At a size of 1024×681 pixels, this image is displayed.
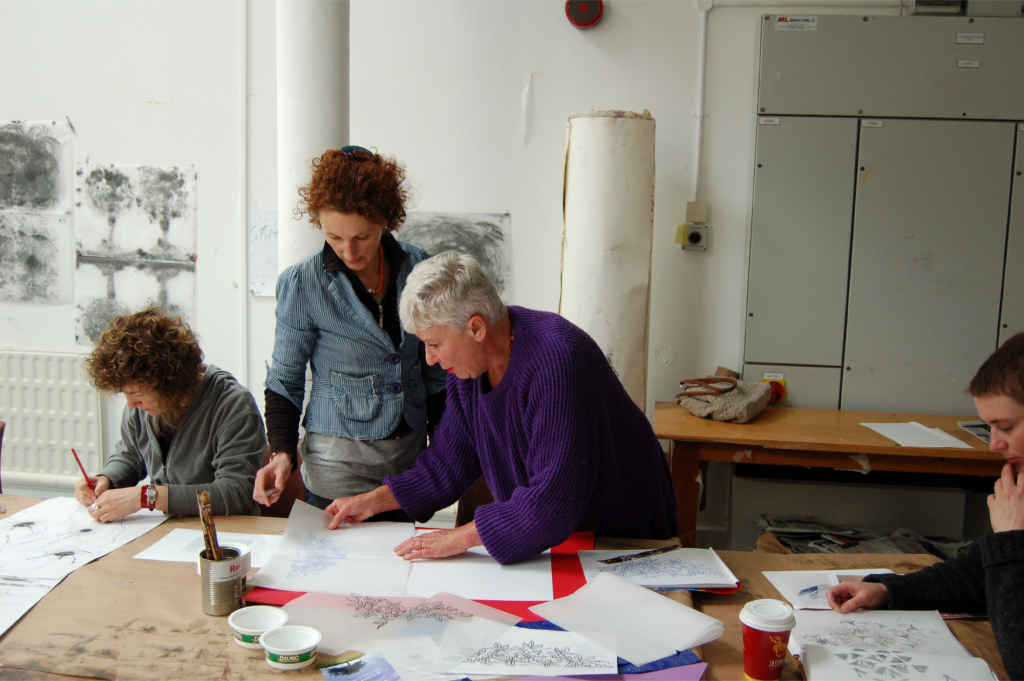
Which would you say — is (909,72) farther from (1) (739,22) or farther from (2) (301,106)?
(2) (301,106)

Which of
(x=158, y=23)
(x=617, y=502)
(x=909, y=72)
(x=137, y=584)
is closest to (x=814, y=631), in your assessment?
(x=617, y=502)

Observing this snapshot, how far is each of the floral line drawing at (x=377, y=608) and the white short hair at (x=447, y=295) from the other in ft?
1.77

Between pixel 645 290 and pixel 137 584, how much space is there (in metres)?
2.18

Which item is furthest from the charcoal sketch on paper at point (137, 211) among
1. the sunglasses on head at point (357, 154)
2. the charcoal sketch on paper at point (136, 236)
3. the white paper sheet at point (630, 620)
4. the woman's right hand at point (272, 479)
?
the white paper sheet at point (630, 620)

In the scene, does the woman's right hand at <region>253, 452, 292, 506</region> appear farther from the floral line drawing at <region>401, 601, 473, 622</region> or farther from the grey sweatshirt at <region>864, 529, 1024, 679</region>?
the grey sweatshirt at <region>864, 529, 1024, 679</region>

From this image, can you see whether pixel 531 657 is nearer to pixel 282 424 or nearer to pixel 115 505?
pixel 282 424

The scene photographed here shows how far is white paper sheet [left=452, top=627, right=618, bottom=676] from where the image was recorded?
43.1 inches

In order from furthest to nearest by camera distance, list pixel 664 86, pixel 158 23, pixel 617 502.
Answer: pixel 158 23, pixel 664 86, pixel 617 502

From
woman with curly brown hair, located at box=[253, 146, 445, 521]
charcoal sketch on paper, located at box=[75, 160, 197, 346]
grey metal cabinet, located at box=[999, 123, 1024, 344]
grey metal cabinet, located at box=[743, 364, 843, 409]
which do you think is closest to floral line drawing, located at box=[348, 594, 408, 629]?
woman with curly brown hair, located at box=[253, 146, 445, 521]

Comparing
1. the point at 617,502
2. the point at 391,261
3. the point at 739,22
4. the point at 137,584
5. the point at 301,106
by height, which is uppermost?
the point at 739,22

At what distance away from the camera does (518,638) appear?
46.5 inches

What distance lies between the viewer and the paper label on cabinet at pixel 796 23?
308 centimetres

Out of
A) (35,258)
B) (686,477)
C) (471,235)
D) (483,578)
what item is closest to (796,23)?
(471,235)

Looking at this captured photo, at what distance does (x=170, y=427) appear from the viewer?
1.90 m
